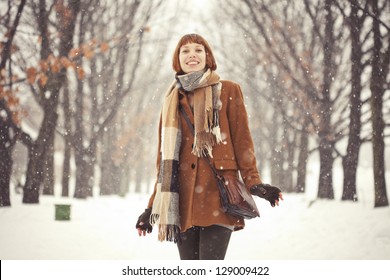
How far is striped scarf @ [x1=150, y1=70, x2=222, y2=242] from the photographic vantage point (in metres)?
2.65

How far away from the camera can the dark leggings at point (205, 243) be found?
2.56m

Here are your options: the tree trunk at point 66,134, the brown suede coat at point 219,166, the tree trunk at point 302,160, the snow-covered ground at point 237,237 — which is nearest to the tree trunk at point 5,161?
the snow-covered ground at point 237,237

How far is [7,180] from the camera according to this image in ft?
28.2

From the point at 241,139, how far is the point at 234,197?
36 centimetres

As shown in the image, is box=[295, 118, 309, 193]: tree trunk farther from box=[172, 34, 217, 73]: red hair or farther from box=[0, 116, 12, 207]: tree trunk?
box=[172, 34, 217, 73]: red hair

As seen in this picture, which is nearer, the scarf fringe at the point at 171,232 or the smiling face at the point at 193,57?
the scarf fringe at the point at 171,232

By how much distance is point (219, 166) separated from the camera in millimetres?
2627

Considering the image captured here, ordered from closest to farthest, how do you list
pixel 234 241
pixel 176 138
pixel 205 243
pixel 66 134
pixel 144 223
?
pixel 205 243 → pixel 176 138 → pixel 144 223 → pixel 234 241 → pixel 66 134

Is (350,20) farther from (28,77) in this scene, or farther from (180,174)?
(180,174)

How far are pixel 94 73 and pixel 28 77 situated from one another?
5609 millimetres

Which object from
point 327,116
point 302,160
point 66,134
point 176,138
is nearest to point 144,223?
point 176,138

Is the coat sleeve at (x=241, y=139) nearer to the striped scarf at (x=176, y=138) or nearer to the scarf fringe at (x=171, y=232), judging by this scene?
the striped scarf at (x=176, y=138)

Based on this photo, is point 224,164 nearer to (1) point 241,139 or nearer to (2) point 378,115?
(1) point 241,139

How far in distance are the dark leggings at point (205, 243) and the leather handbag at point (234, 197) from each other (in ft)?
0.45
